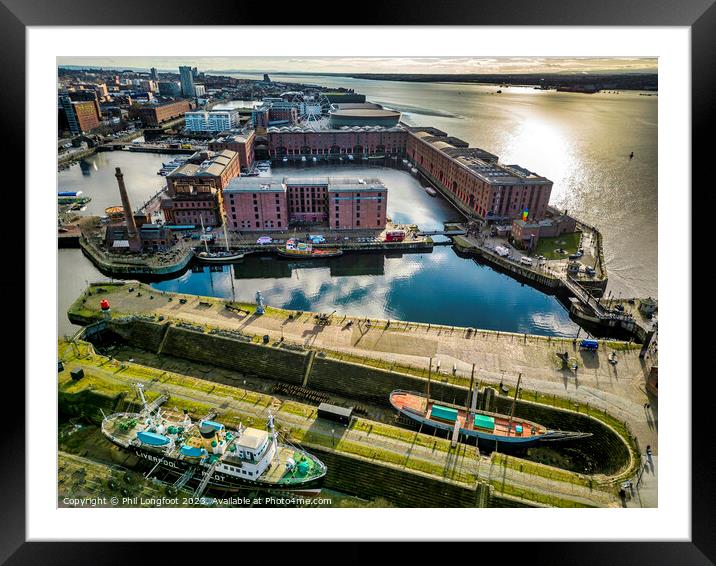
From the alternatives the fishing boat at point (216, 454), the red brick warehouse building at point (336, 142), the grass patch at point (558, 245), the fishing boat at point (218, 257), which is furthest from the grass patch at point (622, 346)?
the red brick warehouse building at point (336, 142)

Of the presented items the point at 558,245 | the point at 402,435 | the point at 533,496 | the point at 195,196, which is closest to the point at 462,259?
the point at 558,245

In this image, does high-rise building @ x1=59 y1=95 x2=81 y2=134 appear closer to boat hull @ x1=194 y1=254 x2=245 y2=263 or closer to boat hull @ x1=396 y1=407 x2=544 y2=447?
boat hull @ x1=194 y1=254 x2=245 y2=263

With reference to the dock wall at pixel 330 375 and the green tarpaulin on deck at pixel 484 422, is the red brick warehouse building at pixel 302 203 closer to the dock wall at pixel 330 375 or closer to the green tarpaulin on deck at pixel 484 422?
the dock wall at pixel 330 375

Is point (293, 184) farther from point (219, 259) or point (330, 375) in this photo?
point (330, 375)
